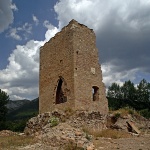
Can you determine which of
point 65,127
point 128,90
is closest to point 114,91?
point 128,90

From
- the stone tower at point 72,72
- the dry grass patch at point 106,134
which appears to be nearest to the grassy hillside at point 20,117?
the stone tower at point 72,72

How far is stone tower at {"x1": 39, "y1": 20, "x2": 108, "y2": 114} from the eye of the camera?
52.9 ft

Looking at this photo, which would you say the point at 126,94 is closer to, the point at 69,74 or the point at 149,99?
the point at 149,99

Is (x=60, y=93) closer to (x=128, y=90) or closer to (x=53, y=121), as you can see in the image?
(x=53, y=121)

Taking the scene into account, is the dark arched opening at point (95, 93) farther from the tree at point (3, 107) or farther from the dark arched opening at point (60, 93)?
the tree at point (3, 107)

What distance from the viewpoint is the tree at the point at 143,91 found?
54.7 metres

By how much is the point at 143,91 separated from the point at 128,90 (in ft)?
11.0

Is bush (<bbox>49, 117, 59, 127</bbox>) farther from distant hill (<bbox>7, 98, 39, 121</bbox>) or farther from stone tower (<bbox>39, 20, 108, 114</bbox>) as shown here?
distant hill (<bbox>7, 98, 39, 121</bbox>)

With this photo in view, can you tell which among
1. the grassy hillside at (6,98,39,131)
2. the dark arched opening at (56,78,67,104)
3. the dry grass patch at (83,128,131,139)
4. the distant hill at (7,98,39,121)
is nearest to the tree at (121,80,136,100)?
the grassy hillside at (6,98,39,131)

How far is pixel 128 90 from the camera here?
57062 millimetres

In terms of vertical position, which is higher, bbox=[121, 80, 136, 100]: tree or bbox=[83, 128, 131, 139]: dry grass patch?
bbox=[121, 80, 136, 100]: tree

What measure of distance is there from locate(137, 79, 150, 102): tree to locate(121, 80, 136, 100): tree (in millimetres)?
1087

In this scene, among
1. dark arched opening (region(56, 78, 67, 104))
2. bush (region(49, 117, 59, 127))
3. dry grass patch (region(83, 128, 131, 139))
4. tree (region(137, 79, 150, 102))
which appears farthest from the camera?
tree (region(137, 79, 150, 102))

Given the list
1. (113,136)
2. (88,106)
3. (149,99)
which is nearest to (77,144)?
(113,136)
